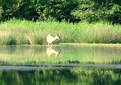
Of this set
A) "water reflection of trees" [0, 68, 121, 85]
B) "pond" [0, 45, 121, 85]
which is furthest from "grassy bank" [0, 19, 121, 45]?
"water reflection of trees" [0, 68, 121, 85]

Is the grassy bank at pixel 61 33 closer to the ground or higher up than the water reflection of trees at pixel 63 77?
higher up

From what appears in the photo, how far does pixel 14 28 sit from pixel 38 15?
33.3 ft

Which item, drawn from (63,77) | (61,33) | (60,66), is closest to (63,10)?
(61,33)

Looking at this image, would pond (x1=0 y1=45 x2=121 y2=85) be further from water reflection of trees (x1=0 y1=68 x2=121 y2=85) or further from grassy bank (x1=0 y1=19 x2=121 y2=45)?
grassy bank (x1=0 y1=19 x2=121 y2=45)

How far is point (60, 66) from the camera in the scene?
21.3 meters

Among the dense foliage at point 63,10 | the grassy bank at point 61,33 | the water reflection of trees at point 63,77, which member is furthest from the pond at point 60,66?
the dense foliage at point 63,10

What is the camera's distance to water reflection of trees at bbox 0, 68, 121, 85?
17.6 m

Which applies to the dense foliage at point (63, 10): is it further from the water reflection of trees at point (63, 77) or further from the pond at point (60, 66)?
the water reflection of trees at point (63, 77)

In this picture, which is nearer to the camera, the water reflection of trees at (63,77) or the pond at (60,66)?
the water reflection of trees at (63,77)

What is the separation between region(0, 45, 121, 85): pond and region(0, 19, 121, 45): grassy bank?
2.92 metres

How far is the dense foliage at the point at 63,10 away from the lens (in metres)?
40.1

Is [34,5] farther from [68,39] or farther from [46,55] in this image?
[46,55]

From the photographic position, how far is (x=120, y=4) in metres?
40.6

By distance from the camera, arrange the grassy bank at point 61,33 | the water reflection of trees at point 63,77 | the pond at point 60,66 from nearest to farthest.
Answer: the water reflection of trees at point 63,77
the pond at point 60,66
the grassy bank at point 61,33
